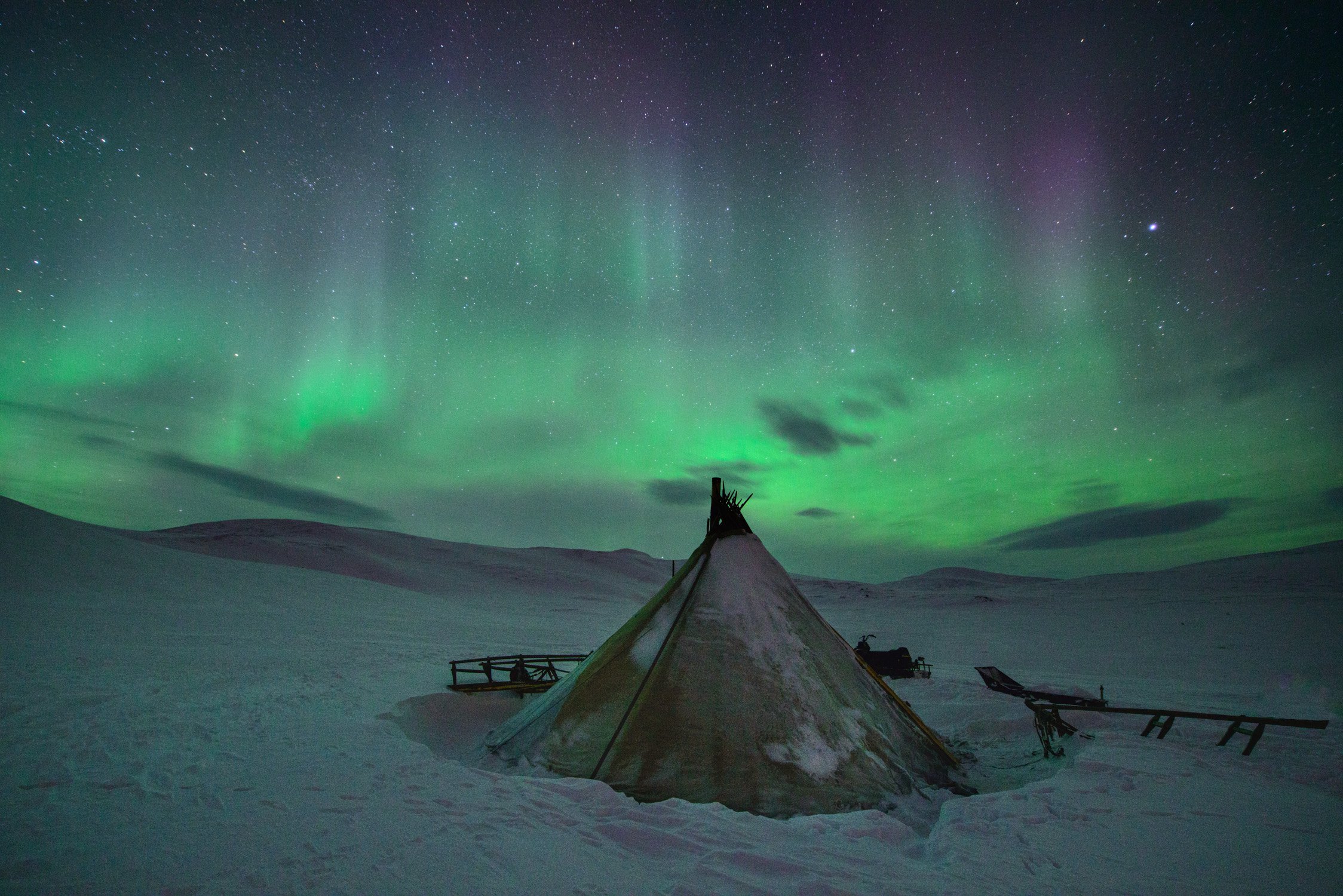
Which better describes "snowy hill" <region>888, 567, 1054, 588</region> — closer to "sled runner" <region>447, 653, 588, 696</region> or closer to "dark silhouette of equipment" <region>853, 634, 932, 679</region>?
"dark silhouette of equipment" <region>853, 634, 932, 679</region>

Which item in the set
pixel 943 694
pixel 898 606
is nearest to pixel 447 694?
pixel 943 694

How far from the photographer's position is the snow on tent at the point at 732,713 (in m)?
5.66

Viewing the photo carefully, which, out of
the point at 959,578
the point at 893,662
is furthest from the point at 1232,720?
the point at 959,578

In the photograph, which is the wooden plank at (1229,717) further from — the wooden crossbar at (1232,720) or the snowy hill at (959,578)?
the snowy hill at (959,578)

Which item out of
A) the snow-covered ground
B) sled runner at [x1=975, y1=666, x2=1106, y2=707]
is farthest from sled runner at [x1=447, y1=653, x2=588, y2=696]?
sled runner at [x1=975, y1=666, x2=1106, y2=707]

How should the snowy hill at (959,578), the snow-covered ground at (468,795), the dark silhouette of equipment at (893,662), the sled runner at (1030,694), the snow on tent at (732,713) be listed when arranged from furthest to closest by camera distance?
the snowy hill at (959,578) → the dark silhouette of equipment at (893,662) → the sled runner at (1030,694) → the snow on tent at (732,713) → the snow-covered ground at (468,795)

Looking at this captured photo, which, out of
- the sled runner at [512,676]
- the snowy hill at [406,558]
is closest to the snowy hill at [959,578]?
the snowy hill at [406,558]

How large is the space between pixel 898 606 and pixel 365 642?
45743mm

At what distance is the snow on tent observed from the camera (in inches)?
223

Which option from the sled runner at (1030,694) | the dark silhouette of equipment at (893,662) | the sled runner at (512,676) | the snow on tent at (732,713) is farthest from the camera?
the dark silhouette of equipment at (893,662)

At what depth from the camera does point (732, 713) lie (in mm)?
6180

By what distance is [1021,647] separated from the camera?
25.3 m

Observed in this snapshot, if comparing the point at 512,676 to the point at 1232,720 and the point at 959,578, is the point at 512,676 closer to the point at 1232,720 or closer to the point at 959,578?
the point at 1232,720

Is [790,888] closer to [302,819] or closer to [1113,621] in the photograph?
[302,819]
